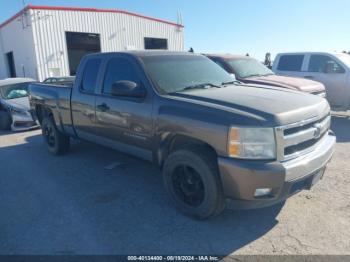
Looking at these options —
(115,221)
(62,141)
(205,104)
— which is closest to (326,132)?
(205,104)

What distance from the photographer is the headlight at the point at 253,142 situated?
114 inches

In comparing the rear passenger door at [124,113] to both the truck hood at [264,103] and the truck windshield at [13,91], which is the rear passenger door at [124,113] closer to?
the truck hood at [264,103]

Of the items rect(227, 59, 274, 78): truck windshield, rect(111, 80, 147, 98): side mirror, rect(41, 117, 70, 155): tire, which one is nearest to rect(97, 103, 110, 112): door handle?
rect(111, 80, 147, 98): side mirror

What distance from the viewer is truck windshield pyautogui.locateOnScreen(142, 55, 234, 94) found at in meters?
3.94

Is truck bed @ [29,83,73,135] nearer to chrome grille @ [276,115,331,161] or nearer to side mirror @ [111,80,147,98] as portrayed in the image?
side mirror @ [111,80,147,98]

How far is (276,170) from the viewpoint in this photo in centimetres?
286

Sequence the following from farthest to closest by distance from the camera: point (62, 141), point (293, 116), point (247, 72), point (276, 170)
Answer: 1. point (247, 72)
2. point (62, 141)
3. point (293, 116)
4. point (276, 170)

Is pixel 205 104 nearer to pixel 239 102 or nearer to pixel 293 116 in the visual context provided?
pixel 239 102

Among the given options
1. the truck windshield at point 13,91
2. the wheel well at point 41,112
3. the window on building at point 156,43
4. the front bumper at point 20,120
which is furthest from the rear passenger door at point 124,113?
the window on building at point 156,43

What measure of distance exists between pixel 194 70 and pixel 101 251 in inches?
105

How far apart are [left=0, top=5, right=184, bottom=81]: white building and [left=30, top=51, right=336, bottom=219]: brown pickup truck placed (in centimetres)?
1399

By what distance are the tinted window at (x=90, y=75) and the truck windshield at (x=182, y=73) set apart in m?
1.07

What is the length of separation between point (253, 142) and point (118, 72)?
2391mm

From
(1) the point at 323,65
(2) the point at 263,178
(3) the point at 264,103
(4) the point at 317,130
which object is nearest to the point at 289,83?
(1) the point at 323,65
